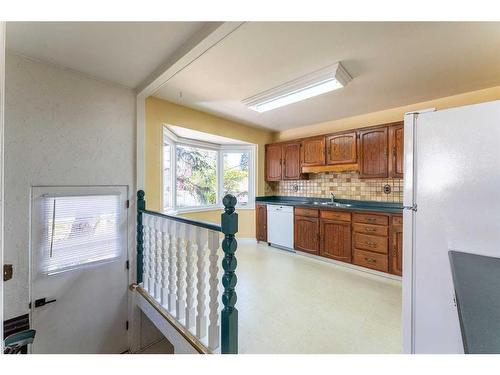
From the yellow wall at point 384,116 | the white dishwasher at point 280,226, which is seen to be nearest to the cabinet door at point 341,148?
the yellow wall at point 384,116

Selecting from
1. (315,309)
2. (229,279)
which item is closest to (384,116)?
(315,309)

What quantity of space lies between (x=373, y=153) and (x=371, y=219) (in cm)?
97

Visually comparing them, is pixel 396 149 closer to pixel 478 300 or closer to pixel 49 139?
pixel 478 300

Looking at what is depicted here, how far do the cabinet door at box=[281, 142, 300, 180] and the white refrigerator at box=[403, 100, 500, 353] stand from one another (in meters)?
2.79

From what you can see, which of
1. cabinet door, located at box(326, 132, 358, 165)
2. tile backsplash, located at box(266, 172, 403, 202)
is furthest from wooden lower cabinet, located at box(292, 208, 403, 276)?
cabinet door, located at box(326, 132, 358, 165)

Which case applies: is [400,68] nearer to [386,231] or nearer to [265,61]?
[265,61]

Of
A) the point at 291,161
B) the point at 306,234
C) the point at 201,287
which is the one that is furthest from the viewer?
the point at 291,161

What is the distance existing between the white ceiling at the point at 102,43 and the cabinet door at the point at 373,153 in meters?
2.76

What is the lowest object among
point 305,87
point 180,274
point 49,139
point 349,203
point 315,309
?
point 315,309

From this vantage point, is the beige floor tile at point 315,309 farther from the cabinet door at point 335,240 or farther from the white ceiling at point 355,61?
the white ceiling at point 355,61

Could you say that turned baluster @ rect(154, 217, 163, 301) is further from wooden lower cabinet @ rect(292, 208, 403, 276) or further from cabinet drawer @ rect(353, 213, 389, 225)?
cabinet drawer @ rect(353, 213, 389, 225)

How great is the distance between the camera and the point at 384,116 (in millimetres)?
3258
